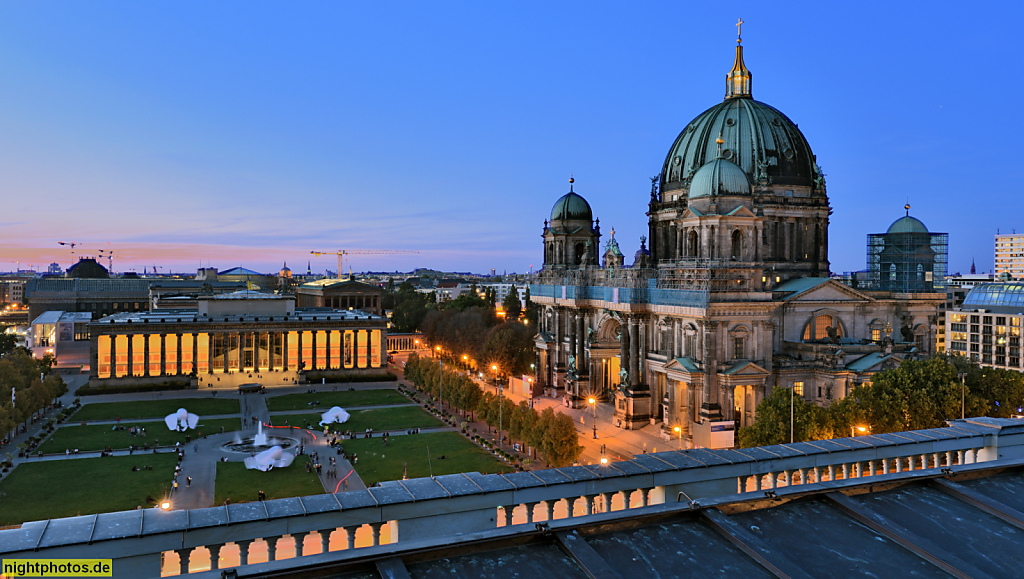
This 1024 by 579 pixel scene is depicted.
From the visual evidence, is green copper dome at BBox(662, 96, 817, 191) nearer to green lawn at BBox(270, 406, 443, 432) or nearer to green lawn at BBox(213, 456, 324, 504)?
green lawn at BBox(270, 406, 443, 432)

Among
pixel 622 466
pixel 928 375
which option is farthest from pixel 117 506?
pixel 928 375

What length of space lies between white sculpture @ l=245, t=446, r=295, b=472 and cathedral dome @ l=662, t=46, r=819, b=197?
2455 inches

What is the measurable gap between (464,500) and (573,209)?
9931cm

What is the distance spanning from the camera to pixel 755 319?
79.4 m

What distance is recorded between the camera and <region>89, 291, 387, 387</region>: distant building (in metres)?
131

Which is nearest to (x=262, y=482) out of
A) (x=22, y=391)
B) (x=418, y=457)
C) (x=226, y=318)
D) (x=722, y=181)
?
(x=418, y=457)

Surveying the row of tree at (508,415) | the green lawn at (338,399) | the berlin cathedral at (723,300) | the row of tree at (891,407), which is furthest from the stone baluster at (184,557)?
the green lawn at (338,399)

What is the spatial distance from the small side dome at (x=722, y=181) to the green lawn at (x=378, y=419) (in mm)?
44281

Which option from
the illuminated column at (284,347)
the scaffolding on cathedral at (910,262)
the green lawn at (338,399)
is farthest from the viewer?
the illuminated column at (284,347)

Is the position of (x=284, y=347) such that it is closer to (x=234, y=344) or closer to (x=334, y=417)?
(x=234, y=344)

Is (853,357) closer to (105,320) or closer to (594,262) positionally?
(594,262)

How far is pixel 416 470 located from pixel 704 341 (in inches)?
1313

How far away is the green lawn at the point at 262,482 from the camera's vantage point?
62.1 m

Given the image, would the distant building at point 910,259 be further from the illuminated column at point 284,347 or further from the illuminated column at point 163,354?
the illuminated column at point 163,354
